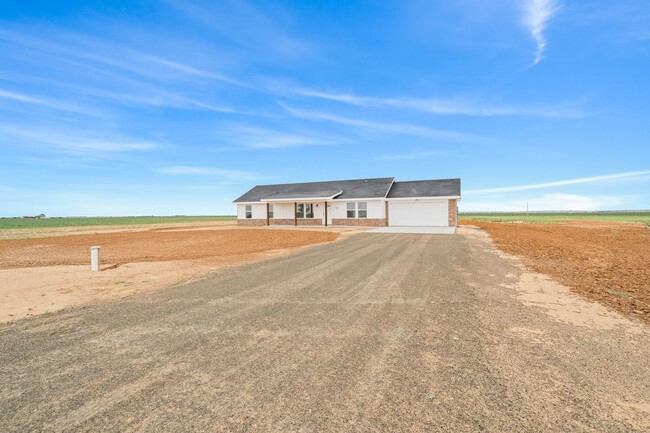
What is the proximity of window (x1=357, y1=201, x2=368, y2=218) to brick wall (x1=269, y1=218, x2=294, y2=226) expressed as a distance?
788 centimetres

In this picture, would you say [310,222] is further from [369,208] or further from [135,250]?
[135,250]

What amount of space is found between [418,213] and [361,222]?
18.1 feet

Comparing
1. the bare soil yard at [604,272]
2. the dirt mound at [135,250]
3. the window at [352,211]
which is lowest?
the bare soil yard at [604,272]

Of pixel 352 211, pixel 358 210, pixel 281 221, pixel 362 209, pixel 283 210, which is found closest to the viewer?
pixel 362 209

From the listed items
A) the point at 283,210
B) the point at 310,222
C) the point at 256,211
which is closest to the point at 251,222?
the point at 256,211

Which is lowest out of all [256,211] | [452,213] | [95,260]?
[95,260]

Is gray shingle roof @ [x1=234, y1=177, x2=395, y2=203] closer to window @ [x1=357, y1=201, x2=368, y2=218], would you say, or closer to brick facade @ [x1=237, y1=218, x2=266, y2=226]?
window @ [x1=357, y1=201, x2=368, y2=218]

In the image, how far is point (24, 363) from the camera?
3.85 m

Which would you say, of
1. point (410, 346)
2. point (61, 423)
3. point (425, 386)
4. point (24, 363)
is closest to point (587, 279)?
point (410, 346)

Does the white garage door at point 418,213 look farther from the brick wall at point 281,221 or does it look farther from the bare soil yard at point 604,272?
the bare soil yard at point 604,272

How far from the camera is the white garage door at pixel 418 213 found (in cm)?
2956

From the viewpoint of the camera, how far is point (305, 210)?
34906mm

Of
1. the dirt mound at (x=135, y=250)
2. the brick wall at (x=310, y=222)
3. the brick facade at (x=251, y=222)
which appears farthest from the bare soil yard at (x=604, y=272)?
the brick facade at (x=251, y=222)

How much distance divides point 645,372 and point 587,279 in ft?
18.7
